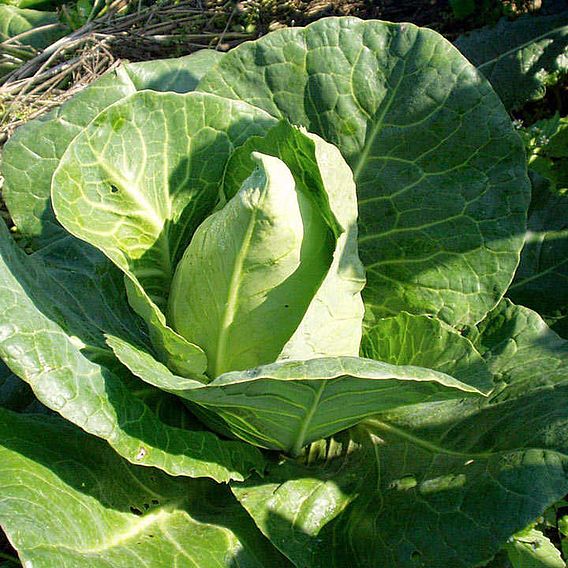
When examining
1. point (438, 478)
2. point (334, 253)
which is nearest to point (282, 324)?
point (334, 253)

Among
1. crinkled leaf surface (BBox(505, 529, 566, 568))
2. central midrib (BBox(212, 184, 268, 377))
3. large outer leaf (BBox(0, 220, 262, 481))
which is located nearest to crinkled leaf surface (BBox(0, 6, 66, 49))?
large outer leaf (BBox(0, 220, 262, 481))

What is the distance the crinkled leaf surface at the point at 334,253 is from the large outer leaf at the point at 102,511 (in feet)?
1.74

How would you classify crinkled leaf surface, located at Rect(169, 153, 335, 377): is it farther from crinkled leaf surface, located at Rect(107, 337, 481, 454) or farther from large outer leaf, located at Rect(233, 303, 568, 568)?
large outer leaf, located at Rect(233, 303, 568, 568)

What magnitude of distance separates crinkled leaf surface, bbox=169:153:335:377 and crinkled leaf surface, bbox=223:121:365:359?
2.9 inches

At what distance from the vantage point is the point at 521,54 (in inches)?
146

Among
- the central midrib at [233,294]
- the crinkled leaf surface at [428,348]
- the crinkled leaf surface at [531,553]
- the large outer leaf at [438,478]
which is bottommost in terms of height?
the crinkled leaf surface at [531,553]

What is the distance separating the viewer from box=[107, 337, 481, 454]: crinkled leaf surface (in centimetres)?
140

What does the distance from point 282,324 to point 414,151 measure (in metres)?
0.68

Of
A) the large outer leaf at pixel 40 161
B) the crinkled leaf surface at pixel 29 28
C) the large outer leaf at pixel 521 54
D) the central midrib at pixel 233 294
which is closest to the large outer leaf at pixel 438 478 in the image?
the central midrib at pixel 233 294

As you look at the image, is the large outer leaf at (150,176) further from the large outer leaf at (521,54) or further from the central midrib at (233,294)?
the large outer leaf at (521,54)

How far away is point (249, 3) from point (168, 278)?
3.36 m

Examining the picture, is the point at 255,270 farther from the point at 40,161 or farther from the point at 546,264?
the point at 546,264

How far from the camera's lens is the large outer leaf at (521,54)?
11.9 feet

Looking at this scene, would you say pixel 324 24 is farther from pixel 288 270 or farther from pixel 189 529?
pixel 189 529
